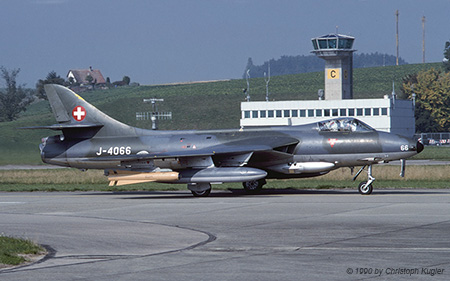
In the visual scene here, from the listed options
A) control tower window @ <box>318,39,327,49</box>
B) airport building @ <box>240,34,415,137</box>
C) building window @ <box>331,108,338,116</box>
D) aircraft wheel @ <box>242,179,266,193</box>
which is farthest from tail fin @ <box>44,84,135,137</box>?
control tower window @ <box>318,39,327,49</box>

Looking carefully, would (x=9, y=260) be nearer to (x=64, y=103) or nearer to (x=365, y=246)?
(x=365, y=246)

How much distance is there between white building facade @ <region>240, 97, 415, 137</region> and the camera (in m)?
93.3

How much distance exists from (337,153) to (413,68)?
175m

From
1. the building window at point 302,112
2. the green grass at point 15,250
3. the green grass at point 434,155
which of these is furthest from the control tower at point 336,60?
the green grass at point 15,250

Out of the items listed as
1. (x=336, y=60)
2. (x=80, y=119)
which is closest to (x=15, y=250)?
(x=80, y=119)

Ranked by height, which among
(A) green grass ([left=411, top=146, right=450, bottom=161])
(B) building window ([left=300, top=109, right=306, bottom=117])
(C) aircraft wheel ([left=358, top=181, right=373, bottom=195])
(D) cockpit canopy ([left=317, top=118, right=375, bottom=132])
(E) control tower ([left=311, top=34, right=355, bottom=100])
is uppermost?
(E) control tower ([left=311, top=34, right=355, bottom=100])

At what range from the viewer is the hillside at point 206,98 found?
12781 cm

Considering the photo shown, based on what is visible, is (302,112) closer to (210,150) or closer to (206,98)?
(206,98)

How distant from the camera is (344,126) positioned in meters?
25.2

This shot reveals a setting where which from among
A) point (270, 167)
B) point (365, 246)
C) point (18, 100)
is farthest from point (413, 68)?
point (365, 246)

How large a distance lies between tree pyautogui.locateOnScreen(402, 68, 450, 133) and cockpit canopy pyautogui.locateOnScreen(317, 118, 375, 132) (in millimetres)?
94911

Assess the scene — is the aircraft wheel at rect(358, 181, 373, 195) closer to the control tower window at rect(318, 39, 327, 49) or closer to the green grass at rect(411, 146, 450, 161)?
the green grass at rect(411, 146, 450, 161)

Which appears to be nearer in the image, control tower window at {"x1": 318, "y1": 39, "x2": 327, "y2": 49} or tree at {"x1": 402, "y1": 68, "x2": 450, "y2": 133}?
control tower window at {"x1": 318, "y1": 39, "x2": 327, "y2": 49}

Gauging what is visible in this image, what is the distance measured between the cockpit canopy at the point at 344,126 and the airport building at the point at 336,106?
68049 millimetres
